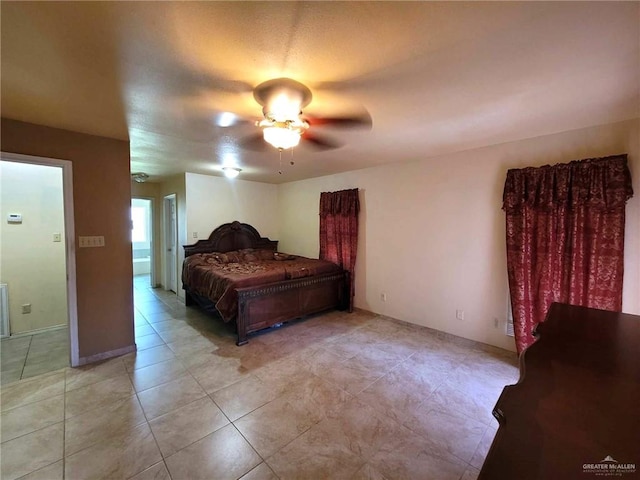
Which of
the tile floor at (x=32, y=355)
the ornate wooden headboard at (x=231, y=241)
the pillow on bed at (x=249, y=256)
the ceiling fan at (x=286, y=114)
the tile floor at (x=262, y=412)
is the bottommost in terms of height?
the tile floor at (x=262, y=412)

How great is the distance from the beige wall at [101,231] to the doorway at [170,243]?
2.18m

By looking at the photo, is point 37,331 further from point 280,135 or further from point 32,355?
point 280,135

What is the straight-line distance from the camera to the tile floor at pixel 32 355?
8.39 feet

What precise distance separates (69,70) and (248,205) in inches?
155

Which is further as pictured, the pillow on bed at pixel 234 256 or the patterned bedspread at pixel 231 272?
the pillow on bed at pixel 234 256

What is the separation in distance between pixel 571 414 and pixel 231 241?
5162 mm

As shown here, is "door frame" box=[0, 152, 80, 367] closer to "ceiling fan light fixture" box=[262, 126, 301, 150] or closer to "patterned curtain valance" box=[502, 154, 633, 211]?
"ceiling fan light fixture" box=[262, 126, 301, 150]

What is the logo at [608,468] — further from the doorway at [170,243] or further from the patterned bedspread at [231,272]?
the doorway at [170,243]

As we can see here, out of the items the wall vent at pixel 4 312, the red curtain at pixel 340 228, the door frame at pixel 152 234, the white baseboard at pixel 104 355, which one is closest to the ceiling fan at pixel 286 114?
the red curtain at pixel 340 228

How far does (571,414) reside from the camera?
0.77 m

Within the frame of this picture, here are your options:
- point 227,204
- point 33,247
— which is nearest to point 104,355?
point 33,247

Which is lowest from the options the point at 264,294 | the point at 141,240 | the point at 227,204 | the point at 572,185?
the point at 264,294

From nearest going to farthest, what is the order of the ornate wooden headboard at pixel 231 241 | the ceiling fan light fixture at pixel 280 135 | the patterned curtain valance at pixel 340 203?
the ceiling fan light fixture at pixel 280 135, the patterned curtain valance at pixel 340 203, the ornate wooden headboard at pixel 231 241

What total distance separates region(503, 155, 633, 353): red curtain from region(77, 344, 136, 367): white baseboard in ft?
13.7
